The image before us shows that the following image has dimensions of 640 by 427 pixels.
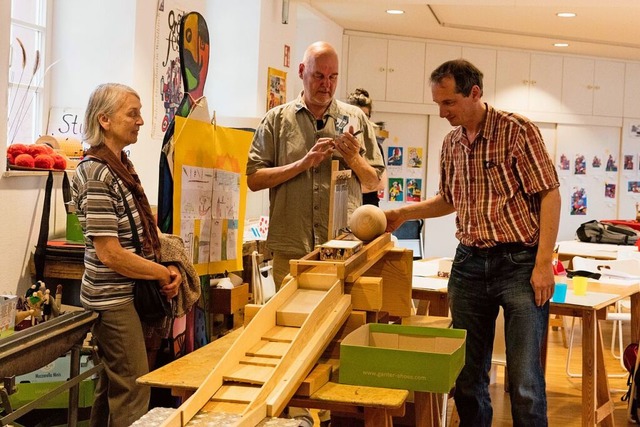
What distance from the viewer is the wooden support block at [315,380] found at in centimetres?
205

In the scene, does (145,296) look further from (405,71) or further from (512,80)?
(512,80)

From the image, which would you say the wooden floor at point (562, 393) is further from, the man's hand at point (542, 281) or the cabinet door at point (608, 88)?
the cabinet door at point (608, 88)

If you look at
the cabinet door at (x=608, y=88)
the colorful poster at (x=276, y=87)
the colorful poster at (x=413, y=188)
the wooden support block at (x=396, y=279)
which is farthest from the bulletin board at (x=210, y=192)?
the cabinet door at (x=608, y=88)

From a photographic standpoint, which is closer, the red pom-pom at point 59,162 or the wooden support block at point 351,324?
the wooden support block at point 351,324

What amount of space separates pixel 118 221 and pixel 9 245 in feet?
3.32

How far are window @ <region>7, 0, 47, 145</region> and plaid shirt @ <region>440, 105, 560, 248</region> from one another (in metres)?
2.38

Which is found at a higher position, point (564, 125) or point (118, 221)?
point (564, 125)

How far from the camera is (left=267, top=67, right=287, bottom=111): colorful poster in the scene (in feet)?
21.4

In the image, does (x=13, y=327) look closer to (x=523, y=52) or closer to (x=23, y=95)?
(x=23, y=95)

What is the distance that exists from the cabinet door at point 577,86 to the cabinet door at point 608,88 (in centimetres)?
9

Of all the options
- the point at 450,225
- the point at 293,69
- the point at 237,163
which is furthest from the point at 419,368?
the point at 450,225

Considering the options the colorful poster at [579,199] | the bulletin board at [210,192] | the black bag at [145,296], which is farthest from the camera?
the colorful poster at [579,199]

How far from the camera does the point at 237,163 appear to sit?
13.3 feet

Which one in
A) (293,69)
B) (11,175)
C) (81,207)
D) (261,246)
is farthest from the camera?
(293,69)
